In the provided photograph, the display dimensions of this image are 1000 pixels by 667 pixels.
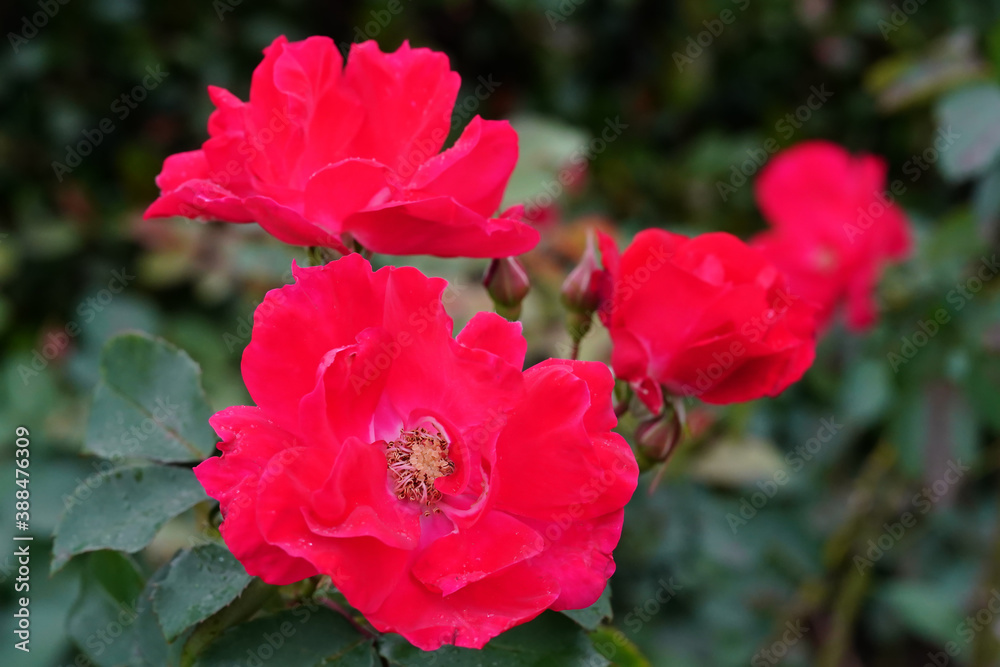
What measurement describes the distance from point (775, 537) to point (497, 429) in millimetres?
1560

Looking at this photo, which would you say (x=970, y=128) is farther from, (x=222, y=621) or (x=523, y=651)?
(x=222, y=621)

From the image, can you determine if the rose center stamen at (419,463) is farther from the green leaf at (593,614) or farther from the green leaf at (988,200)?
the green leaf at (988,200)

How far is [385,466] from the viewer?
64cm

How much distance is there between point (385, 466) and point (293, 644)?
0.15 m

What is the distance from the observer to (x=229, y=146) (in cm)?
70

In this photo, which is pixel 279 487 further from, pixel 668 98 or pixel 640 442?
pixel 668 98

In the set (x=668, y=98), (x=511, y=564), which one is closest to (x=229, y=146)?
(x=511, y=564)

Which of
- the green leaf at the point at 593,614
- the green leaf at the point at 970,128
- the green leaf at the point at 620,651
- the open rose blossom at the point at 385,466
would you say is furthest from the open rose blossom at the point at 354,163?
the green leaf at the point at 970,128

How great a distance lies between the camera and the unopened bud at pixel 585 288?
0.83m

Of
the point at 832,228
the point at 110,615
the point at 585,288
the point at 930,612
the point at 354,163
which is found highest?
the point at 354,163

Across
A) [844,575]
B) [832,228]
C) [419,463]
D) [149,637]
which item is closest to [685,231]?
[832,228]

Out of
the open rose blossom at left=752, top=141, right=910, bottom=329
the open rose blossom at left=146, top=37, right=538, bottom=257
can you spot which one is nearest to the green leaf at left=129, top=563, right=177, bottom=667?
the open rose blossom at left=146, top=37, right=538, bottom=257

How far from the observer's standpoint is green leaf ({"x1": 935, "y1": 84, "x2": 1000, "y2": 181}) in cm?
142

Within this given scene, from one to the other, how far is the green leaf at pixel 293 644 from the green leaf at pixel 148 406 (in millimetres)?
204
